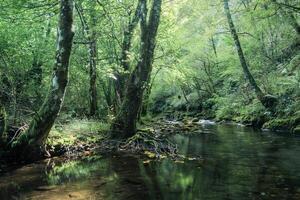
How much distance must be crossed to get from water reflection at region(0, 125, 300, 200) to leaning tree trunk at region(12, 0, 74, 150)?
797 mm

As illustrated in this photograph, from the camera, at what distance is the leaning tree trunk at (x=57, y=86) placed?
9.95 m

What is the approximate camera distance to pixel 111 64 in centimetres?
1595

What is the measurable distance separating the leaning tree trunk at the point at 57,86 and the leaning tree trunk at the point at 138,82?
3522 millimetres

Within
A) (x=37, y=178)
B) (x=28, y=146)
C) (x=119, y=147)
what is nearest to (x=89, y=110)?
(x=119, y=147)

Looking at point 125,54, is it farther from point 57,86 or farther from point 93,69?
point 57,86

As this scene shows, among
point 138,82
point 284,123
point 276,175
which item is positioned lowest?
point 276,175

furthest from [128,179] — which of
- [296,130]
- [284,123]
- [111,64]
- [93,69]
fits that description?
[284,123]

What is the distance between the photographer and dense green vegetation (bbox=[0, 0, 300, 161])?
404 inches

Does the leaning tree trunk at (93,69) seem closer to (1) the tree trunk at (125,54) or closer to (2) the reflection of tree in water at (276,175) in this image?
(1) the tree trunk at (125,54)

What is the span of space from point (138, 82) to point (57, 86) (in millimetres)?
3786

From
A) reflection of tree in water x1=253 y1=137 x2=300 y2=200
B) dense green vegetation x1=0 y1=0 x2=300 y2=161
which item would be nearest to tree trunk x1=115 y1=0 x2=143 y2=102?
dense green vegetation x1=0 y1=0 x2=300 y2=161

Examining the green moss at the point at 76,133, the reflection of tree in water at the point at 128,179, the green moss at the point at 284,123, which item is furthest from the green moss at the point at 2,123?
the green moss at the point at 284,123

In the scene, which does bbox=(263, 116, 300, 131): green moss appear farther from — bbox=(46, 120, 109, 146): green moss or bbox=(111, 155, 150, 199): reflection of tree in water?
bbox=(111, 155, 150, 199): reflection of tree in water

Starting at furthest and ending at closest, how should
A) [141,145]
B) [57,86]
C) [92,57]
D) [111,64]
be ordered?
[92,57] → [111,64] → [141,145] → [57,86]
